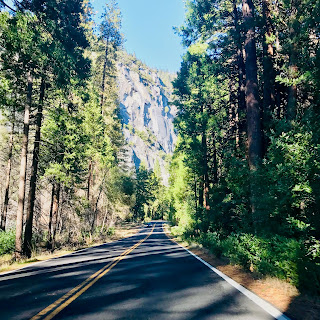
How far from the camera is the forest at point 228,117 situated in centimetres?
668

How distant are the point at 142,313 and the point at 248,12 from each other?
11.9m

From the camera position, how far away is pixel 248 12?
1122cm

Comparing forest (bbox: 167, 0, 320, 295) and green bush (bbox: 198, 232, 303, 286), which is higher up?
forest (bbox: 167, 0, 320, 295)

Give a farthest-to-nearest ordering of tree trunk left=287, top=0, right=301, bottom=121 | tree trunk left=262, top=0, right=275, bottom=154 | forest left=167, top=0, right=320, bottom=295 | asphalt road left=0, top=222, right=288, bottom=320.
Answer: tree trunk left=262, top=0, right=275, bottom=154, tree trunk left=287, top=0, right=301, bottom=121, forest left=167, top=0, right=320, bottom=295, asphalt road left=0, top=222, right=288, bottom=320

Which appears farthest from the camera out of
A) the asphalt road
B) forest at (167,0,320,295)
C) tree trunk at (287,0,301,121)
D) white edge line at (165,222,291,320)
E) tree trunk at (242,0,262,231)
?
tree trunk at (242,0,262,231)

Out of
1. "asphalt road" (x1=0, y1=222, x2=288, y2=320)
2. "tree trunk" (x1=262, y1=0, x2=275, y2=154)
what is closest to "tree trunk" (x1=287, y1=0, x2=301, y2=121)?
"tree trunk" (x1=262, y1=0, x2=275, y2=154)

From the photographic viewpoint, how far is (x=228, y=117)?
1673 centimetres

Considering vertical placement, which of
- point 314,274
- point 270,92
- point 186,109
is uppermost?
point 186,109

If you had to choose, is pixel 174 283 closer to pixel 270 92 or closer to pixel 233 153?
pixel 233 153

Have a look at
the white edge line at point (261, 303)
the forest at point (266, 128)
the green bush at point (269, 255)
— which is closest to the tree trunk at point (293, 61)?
the forest at point (266, 128)

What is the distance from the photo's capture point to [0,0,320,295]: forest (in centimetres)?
668

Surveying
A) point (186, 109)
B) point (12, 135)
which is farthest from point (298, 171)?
point (12, 135)

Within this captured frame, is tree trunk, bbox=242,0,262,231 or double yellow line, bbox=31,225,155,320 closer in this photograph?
double yellow line, bbox=31,225,155,320

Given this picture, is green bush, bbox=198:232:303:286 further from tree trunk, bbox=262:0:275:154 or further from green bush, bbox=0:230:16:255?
green bush, bbox=0:230:16:255
